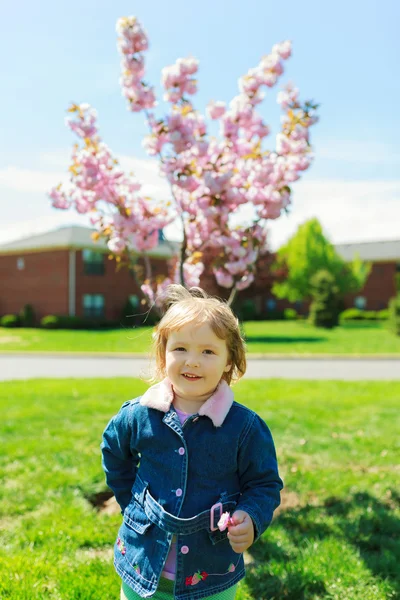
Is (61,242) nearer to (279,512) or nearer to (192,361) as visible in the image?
(279,512)

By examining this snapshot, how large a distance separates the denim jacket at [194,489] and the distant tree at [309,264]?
133 feet

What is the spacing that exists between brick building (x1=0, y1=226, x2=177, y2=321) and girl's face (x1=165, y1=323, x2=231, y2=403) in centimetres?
3139

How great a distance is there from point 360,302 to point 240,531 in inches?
2023

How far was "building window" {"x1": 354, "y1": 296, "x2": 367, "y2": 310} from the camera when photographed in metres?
51.3

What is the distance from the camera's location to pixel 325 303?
3516cm

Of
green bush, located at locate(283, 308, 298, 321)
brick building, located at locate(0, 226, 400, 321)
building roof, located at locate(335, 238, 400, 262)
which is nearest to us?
brick building, located at locate(0, 226, 400, 321)

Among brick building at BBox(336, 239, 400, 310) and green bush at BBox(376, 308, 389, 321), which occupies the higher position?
brick building at BBox(336, 239, 400, 310)

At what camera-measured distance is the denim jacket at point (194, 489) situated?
2141mm

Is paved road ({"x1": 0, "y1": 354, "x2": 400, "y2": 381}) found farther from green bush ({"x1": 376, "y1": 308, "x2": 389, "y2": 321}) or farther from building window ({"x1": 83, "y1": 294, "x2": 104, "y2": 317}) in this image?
green bush ({"x1": 376, "y1": 308, "x2": 389, "y2": 321})

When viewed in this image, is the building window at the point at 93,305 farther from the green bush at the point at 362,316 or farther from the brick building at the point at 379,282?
the brick building at the point at 379,282

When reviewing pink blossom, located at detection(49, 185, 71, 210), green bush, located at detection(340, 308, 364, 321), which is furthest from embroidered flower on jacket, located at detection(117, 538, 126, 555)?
green bush, located at detection(340, 308, 364, 321)

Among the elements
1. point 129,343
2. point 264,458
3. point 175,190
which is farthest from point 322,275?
point 264,458

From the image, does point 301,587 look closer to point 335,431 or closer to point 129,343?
point 335,431

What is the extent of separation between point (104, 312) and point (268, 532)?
32.1 meters
